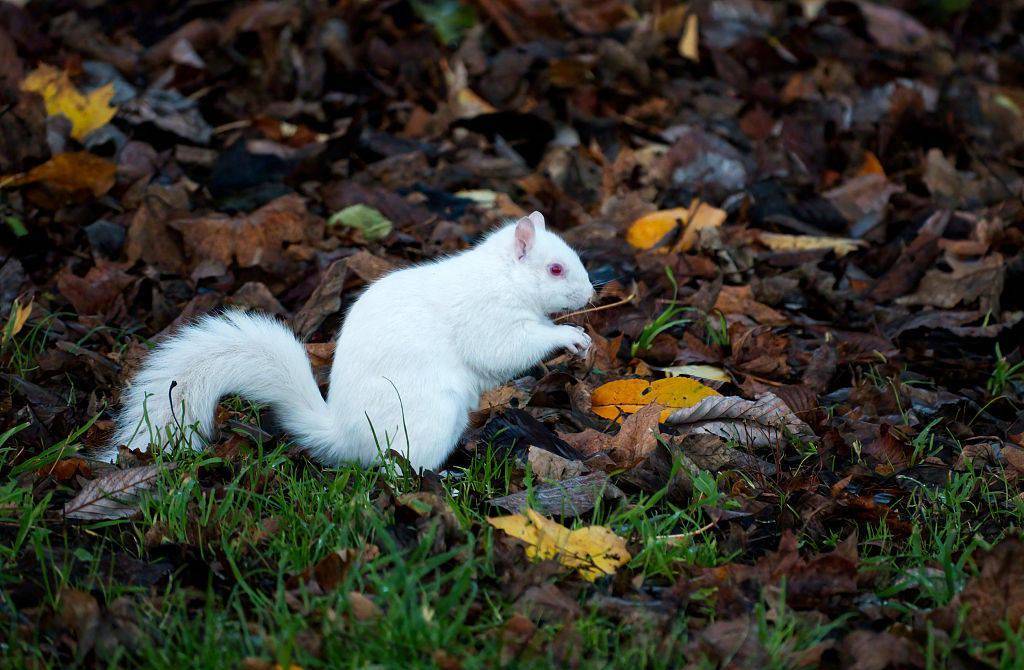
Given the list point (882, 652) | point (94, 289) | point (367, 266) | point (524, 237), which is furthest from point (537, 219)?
point (882, 652)

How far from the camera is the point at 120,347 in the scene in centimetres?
378

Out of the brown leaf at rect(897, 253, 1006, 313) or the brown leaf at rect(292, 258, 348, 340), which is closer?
the brown leaf at rect(292, 258, 348, 340)

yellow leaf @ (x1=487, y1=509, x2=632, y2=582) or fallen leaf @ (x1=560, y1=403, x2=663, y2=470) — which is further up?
yellow leaf @ (x1=487, y1=509, x2=632, y2=582)

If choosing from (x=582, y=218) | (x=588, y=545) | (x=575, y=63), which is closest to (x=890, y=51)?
(x=575, y=63)

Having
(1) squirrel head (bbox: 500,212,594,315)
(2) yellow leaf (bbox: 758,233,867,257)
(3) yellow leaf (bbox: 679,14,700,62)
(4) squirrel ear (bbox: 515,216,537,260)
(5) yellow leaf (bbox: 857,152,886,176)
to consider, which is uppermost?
(4) squirrel ear (bbox: 515,216,537,260)

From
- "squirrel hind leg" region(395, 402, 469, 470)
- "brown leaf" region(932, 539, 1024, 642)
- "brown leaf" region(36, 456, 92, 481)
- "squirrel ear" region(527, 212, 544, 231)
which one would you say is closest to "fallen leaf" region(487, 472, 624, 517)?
"squirrel hind leg" region(395, 402, 469, 470)

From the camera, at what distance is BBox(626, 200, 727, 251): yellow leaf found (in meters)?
4.72

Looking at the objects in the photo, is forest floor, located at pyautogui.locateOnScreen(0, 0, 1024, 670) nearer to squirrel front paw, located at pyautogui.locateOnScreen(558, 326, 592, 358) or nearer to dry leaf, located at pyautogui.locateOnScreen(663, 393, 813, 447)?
dry leaf, located at pyautogui.locateOnScreen(663, 393, 813, 447)

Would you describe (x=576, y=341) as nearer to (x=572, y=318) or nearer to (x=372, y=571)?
(x=572, y=318)

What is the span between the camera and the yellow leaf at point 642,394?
3.42 m

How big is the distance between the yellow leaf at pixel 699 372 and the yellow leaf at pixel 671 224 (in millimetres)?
997

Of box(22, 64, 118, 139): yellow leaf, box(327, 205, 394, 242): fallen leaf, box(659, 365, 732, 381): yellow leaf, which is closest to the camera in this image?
box(659, 365, 732, 381): yellow leaf

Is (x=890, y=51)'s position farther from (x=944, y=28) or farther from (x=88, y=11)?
(x=88, y=11)

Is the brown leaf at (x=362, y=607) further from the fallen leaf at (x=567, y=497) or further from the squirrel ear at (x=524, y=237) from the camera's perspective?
the squirrel ear at (x=524, y=237)
